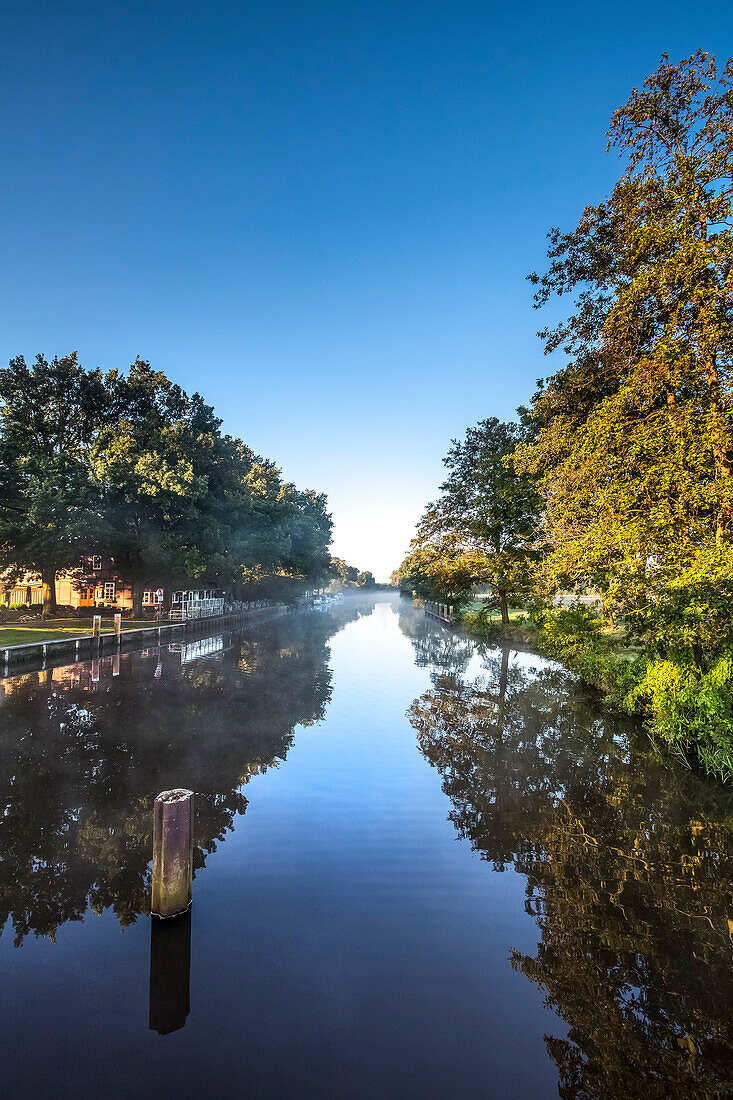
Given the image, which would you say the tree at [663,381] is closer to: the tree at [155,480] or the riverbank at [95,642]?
the riverbank at [95,642]

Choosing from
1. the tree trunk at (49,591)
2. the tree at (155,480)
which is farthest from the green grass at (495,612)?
the tree trunk at (49,591)

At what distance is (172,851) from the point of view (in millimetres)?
4164

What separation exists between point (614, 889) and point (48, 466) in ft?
114

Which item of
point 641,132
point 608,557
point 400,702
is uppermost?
point 641,132

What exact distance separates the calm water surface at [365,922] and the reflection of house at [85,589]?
34.2 metres

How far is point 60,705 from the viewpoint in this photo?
472 inches

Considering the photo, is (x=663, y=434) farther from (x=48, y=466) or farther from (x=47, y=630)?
(x=48, y=466)

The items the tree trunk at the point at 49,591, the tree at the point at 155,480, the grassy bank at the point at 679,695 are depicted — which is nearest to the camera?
the grassy bank at the point at 679,695

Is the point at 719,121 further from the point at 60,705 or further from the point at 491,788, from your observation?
the point at 60,705

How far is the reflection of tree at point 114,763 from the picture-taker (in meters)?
5.02

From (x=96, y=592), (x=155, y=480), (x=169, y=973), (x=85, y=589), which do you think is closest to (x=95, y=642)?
(x=155, y=480)

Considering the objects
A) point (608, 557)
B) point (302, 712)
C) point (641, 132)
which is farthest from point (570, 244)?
point (302, 712)

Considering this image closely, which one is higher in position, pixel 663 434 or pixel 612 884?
pixel 663 434

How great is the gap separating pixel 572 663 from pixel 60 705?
17544 millimetres
